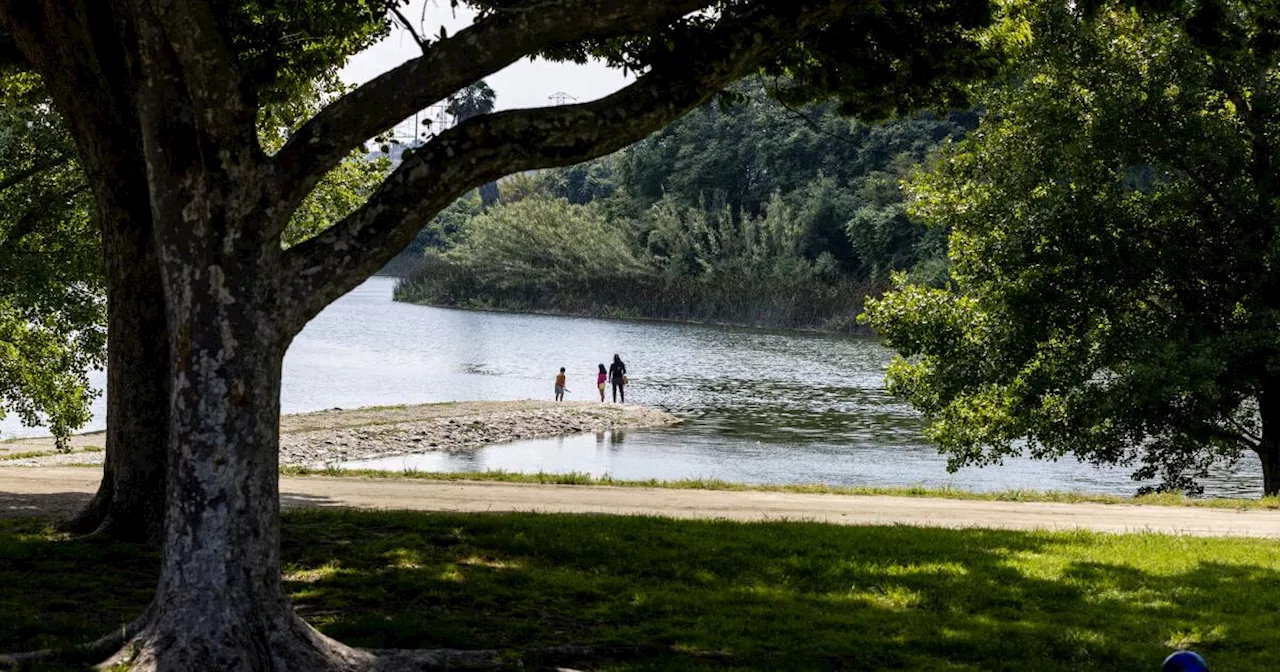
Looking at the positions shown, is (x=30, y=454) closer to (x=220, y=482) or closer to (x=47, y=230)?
(x=47, y=230)

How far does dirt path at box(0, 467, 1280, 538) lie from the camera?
17.5m

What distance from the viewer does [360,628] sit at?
32.8 feet

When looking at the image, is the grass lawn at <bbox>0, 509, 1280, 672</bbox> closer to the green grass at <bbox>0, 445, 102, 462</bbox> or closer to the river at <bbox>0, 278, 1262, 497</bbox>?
the green grass at <bbox>0, 445, 102, 462</bbox>

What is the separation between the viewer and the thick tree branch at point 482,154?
8734mm

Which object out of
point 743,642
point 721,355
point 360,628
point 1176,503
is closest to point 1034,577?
point 743,642

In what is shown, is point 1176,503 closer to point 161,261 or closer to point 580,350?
point 161,261

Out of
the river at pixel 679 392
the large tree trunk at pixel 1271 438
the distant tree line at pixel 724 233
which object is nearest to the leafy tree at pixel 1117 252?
the large tree trunk at pixel 1271 438

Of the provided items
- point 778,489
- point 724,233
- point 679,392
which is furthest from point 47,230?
point 724,233

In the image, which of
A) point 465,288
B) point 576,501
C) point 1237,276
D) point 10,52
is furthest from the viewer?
point 465,288

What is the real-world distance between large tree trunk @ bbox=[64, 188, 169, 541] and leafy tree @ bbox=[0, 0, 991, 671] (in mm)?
2977

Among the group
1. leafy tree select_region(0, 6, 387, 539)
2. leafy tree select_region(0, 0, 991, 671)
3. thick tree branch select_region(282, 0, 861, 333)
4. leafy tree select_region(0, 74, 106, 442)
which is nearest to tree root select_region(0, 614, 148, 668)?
leafy tree select_region(0, 0, 991, 671)

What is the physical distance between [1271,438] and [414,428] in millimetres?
27010

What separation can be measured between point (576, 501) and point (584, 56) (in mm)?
6300

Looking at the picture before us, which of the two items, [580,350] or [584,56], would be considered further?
[580,350]
